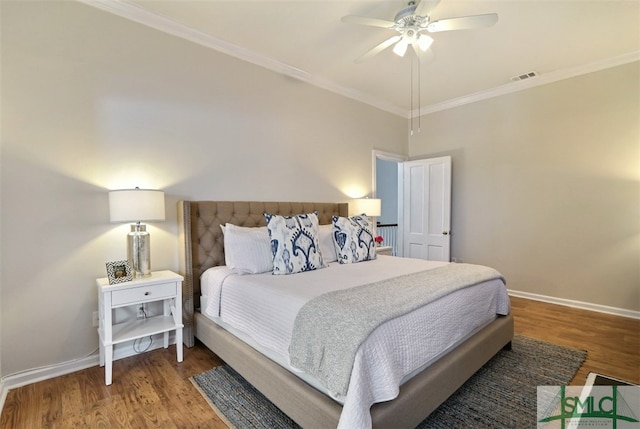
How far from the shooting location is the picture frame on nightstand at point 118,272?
223 centimetres

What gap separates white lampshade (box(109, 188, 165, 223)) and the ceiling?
1562 millimetres

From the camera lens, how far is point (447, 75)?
152 inches

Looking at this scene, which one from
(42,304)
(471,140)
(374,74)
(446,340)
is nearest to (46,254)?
(42,304)

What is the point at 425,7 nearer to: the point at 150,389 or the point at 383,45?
the point at 383,45

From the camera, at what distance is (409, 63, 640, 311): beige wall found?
11.2ft

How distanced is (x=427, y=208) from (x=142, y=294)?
411 centimetres

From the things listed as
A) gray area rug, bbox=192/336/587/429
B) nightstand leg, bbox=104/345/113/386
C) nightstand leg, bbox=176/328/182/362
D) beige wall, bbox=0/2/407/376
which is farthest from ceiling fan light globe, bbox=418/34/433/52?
nightstand leg, bbox=104/345/113/386

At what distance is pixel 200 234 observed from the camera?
2.83 meters

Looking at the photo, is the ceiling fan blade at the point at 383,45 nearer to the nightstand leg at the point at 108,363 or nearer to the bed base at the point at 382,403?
the bed base at the point at 382,403

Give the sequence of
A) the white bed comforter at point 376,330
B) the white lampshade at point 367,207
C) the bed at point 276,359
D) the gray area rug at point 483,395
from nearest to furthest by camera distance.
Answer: the white bed comforter at point 376,330
the bed at point 276,359
the gray area rug at point 483,395
the white lampshade at point 367,207

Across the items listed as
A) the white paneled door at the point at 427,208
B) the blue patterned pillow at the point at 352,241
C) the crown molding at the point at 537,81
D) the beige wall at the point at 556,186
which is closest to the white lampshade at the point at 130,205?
the blue patterned pillow at the point at 352,241

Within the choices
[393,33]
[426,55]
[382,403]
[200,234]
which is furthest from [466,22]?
[200,234]

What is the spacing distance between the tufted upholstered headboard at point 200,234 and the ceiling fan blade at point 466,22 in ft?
7.46

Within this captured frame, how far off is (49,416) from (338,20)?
141 inches
